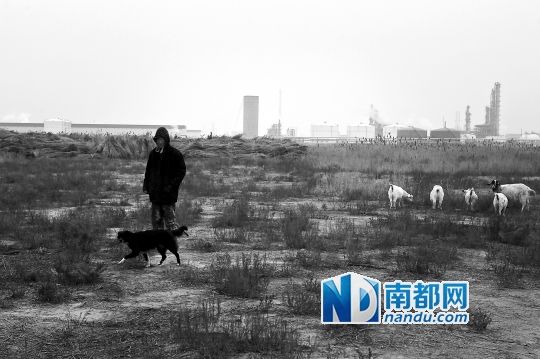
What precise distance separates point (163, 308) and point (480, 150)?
1283 inches

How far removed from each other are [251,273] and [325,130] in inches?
5378

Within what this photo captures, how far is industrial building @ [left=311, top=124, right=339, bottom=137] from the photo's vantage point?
143 metres

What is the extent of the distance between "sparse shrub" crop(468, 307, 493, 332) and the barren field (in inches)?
0.9

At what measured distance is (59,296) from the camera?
7.55 meters

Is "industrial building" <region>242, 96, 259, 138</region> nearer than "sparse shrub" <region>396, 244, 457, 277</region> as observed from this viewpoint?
No

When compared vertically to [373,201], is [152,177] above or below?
above

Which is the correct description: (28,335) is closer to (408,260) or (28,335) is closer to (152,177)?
(152,177)

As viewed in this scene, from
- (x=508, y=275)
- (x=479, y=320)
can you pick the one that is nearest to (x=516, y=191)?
(x=508, y=275)

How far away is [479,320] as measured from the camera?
6625 millimetres

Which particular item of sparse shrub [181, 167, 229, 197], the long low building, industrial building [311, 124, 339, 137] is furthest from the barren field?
industrial building [311, 124, 339, 137]

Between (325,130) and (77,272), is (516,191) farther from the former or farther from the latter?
(325,130)

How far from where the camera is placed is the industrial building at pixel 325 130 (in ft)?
469

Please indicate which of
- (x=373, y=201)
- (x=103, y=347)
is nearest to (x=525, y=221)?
(x=373, y=201)

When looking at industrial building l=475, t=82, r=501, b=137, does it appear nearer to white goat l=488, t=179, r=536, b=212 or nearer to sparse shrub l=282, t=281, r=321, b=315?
white goat l=488, t=179, r=536, b=212
